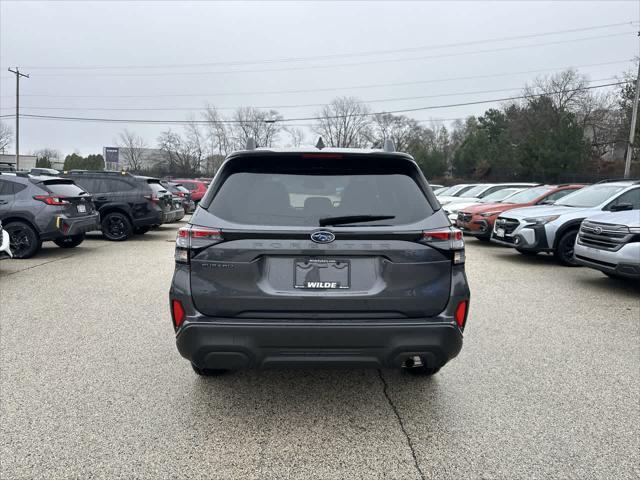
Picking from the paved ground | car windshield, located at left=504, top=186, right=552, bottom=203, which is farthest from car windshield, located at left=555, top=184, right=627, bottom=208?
the paved ground

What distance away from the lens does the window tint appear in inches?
332

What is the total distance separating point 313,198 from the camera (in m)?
2.97

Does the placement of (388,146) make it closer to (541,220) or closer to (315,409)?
(315,409)

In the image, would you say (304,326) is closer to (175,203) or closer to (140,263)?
(140,263)

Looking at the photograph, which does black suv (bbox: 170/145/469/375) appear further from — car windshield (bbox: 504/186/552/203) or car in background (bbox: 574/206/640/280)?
car windshield (bbox: 504/186/552/203)

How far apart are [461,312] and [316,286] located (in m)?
0.92

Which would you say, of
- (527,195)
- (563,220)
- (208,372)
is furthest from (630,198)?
(208,372)

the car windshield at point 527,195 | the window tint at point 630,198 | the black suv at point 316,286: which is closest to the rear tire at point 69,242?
the black suv at point 316,286

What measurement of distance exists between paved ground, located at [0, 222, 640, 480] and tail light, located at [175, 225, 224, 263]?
1.13m

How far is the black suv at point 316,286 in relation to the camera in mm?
2721

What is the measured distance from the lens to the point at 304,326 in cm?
271

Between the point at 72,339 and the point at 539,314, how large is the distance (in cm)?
523

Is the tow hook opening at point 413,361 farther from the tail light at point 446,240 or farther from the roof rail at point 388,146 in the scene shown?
the roof rail at point 388,146

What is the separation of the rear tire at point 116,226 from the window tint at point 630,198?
11.3 m
